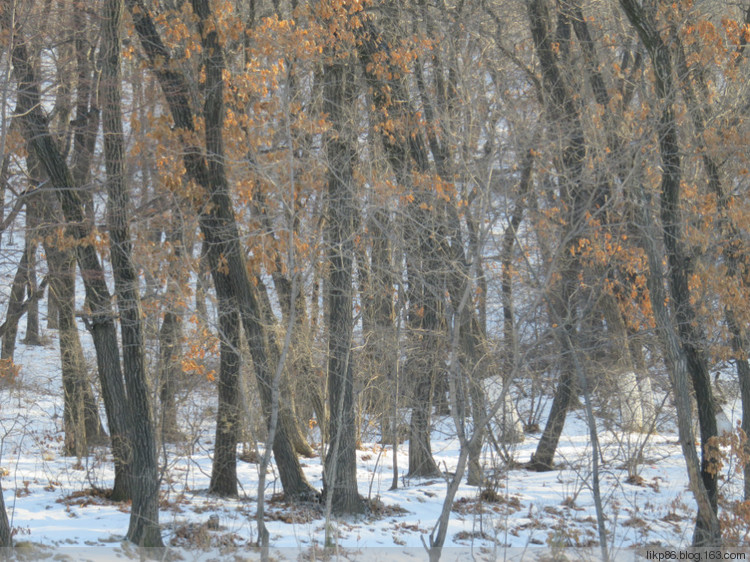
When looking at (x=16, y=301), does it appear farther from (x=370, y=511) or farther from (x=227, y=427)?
(x=370, y=511)

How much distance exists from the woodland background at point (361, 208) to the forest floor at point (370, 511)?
35 centimetres

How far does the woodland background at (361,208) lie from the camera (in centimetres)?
829

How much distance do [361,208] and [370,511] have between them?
13.1 feet

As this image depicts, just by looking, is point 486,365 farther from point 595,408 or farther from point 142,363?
point 142,363

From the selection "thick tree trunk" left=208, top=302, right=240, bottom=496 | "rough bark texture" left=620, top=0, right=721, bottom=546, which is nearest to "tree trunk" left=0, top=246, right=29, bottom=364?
"thick tree trunk" left=208, top=302, right=240, bottom=496

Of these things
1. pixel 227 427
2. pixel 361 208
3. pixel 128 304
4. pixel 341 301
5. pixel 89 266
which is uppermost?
pixel 361 208

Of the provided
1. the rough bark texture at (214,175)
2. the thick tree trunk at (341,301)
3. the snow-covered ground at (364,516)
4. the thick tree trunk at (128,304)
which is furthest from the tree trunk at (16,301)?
the thick tree trunk at (341,301)

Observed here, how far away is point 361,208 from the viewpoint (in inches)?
349

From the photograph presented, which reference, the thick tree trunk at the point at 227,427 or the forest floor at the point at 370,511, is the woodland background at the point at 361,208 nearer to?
the thick tree trunk at the point at 227,427

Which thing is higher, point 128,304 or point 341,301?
point 341,301

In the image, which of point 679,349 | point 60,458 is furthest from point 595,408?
point 60,458

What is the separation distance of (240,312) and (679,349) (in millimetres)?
5276

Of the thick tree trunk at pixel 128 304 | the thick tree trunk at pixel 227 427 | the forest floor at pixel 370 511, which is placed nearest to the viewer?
the thick tree trunk at pixel 128 304

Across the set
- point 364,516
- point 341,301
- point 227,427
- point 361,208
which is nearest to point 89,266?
point 227,427
